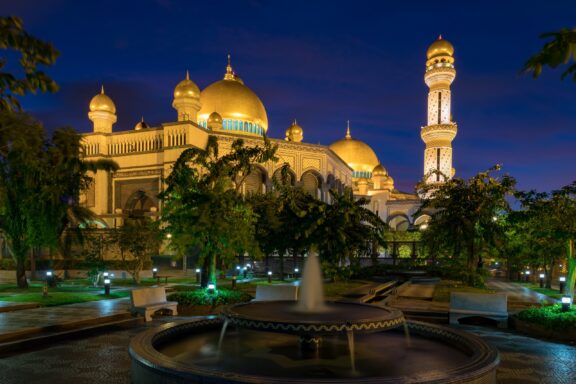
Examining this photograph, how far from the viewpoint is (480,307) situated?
35.6 feet

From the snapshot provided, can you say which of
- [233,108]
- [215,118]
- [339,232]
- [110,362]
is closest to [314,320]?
[110,362]

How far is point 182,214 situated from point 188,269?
17.9 meters

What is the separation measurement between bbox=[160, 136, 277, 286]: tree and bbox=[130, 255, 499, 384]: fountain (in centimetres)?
446

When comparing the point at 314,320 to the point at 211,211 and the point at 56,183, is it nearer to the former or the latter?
the point at 211,211

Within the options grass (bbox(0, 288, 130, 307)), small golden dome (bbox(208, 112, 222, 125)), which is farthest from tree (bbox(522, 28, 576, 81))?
small golden dome (bbox(208, 112, 222, 125))

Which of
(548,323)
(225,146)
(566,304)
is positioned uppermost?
(225,146)

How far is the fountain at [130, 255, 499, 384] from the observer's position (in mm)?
4895

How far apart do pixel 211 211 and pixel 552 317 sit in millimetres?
8472

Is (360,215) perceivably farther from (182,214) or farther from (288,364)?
(288,364)

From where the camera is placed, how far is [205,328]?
338 inches

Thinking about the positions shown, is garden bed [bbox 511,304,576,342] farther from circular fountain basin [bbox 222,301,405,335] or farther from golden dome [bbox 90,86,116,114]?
golden dome [bbox 90,86,116,114]

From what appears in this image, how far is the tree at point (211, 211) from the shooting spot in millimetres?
12867

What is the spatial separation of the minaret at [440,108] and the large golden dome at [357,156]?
16.9 m

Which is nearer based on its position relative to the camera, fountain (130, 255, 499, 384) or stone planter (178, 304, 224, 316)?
fountain (130, 255, 499, 384)
